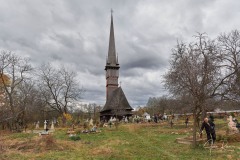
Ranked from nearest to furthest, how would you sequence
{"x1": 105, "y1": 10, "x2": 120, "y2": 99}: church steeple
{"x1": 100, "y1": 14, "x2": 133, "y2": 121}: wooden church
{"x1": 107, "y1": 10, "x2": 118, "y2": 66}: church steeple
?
{"x1": 100, "y1": 14, "x2": 133, "y2": 121}: wooden church
{"x1": 105, "y1": 10, "x2": 120, "y2": 99}: church steeple
{"x1": 107, "y1": 10, "x2": 118, "y2": 66}: church steeple

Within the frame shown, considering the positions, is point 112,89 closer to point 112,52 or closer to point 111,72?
point 111,72

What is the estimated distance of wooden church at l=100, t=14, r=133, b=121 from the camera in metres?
49.4

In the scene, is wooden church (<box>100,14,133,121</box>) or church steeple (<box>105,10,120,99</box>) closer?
wooden church (<box>100,14,133,121</box>)

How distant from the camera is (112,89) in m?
57.6

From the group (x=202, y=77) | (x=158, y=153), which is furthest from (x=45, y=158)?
(x=202, y=77)

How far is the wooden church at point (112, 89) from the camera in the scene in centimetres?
4943

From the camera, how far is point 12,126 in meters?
37.3

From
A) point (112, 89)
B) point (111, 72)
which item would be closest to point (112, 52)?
point (111, 72)

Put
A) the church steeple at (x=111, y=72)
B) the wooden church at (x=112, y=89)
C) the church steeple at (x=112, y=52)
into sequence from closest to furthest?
the wooden church at (x=112, y=89) → the church steeple at (x=111, y=72) → the church steeple at (x=112, y=52)

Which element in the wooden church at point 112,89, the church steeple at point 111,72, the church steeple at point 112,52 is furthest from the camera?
the church steeple at point 112,52

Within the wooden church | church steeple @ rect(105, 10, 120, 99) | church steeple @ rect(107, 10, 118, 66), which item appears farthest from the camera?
church steeple @ rect(107, 10, 118, 66)

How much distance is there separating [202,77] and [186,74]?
1.33 metres

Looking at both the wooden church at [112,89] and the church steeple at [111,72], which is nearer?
the wooden church at [112,89]

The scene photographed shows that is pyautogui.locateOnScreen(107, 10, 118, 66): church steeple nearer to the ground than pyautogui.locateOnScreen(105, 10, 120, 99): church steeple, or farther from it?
farther from it
